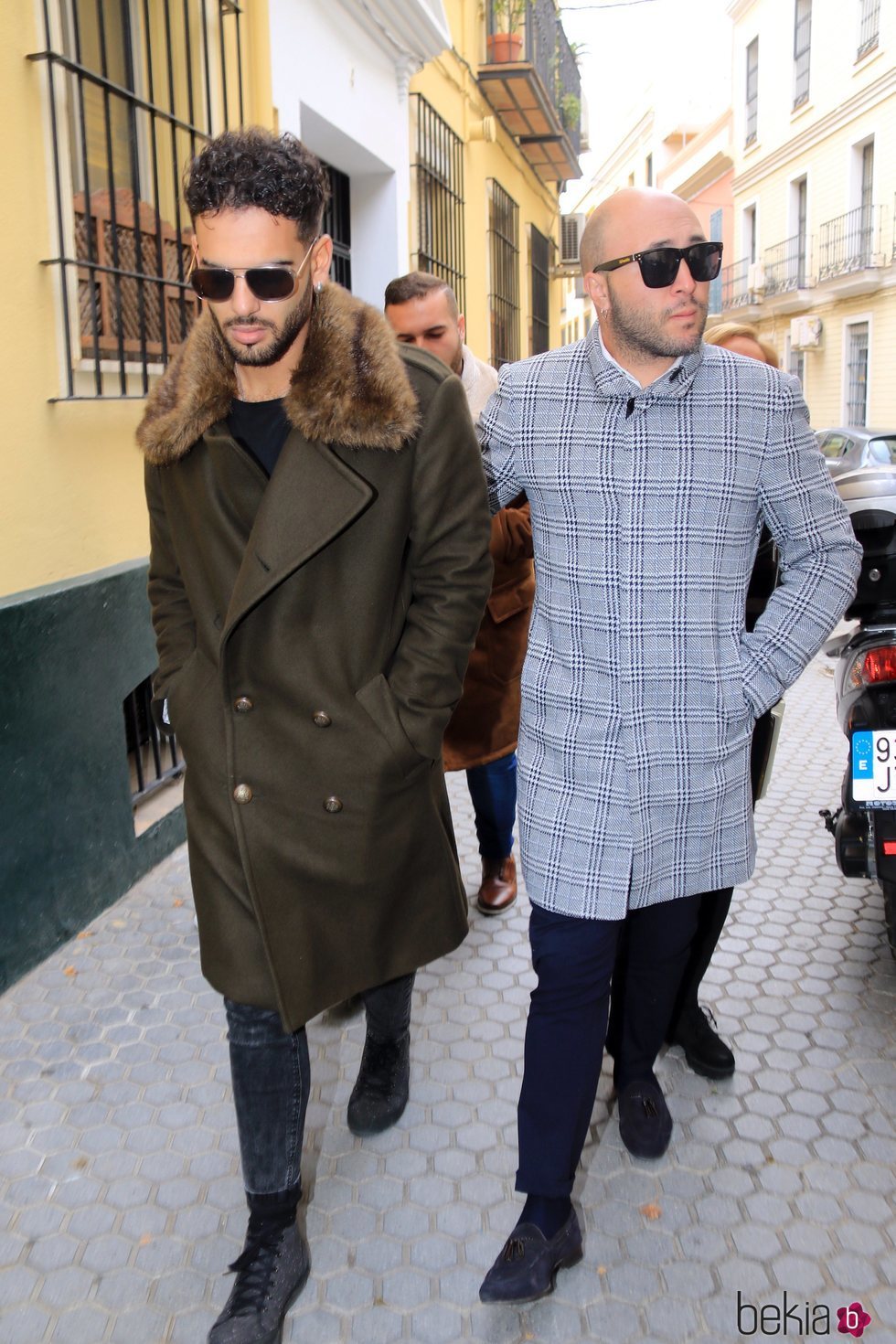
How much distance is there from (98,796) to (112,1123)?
138 cm

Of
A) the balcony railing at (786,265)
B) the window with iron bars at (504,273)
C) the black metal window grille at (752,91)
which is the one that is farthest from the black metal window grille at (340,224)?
the black metal window grille at (752,91)

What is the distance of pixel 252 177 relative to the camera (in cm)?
202

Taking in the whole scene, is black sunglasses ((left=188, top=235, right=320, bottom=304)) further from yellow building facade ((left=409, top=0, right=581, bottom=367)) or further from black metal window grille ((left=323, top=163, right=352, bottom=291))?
yellow building facade ((left=409, top=0, right=581, bottom=367))

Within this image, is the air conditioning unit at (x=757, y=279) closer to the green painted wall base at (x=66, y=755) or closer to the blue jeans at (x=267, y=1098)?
the green painted wall base at (x=66, y=755)

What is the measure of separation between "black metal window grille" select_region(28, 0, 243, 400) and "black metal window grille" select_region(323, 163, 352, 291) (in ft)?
8.37

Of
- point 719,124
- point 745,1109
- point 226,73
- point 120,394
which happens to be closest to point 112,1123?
point 745,1109

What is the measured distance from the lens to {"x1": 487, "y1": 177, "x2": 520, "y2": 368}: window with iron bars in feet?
38.4

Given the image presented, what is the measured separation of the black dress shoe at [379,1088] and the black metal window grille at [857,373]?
A: 2613 cm

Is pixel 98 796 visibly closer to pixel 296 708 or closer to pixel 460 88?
pixel 296 708

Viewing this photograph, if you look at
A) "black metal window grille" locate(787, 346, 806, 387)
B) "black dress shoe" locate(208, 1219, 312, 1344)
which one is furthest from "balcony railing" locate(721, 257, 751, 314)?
"black dress shoe" locate(208, 1219, 312, 1344)

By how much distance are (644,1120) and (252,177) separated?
2.23m

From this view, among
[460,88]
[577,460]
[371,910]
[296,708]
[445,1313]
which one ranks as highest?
[460,88]

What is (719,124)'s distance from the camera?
113 ft

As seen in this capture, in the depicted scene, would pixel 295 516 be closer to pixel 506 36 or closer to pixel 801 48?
pixel 506 36
